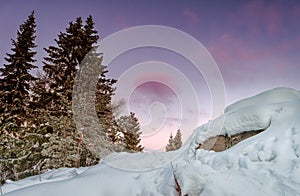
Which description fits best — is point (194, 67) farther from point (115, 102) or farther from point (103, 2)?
point (115, 102)

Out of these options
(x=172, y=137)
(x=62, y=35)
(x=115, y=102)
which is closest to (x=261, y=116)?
(x=115, y=102)

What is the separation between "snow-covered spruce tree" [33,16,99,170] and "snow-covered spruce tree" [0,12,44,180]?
601mm

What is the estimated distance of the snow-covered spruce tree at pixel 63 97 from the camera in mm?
9930

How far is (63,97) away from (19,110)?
2.99m

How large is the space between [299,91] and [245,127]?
8.24ft

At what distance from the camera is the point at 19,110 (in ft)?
38.4

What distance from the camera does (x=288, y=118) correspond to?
13.7 feet

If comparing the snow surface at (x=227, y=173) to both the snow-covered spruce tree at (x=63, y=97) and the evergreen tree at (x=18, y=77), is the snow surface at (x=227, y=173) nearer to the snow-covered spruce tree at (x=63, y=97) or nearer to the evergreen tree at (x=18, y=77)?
the snow-covered spruce tree at (x=63, y=97)

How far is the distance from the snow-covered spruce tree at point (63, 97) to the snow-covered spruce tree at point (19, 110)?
23.6 inches

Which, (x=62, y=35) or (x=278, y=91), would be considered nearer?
(x=278, y=91)

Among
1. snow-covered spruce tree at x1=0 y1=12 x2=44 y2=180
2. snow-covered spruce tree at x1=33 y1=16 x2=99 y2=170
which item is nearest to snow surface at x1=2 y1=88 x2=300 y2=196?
snow-covered spruce tree at x1=33 y1=16 x2=99 y2=170

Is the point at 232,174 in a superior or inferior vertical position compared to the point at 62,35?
inferior

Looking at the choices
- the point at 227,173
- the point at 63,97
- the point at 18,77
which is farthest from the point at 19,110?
the point at 227,173

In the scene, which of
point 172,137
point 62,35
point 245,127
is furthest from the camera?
point 172,137
